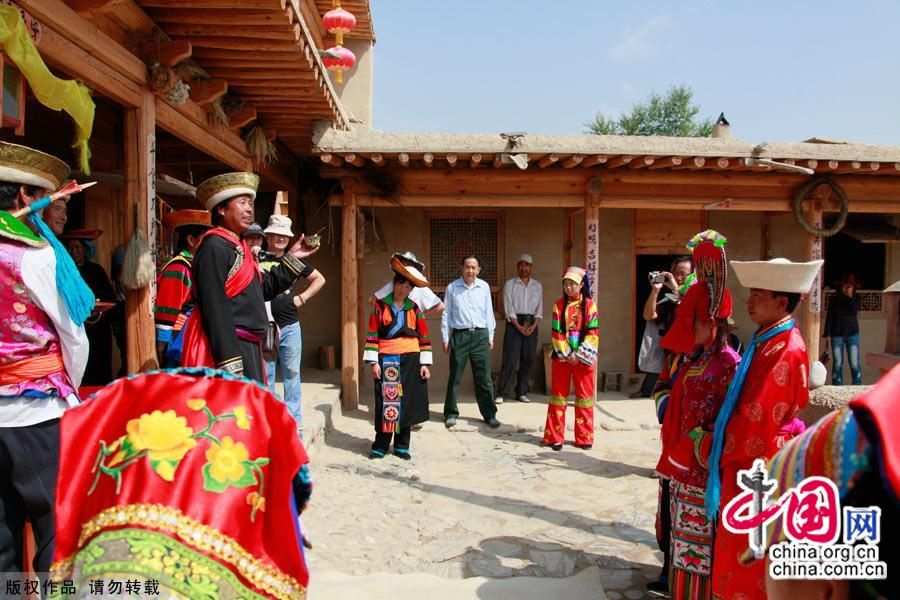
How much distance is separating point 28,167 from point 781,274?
300 centimetres

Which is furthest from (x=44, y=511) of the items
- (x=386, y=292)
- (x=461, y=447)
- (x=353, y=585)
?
(x=461, y=447)

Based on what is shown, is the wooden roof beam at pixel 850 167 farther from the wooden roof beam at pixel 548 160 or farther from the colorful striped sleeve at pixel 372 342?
the colorful striped sleeve at pixel 372 342

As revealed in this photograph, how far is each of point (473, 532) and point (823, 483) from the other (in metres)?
3.68

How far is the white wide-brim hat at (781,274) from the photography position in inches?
100

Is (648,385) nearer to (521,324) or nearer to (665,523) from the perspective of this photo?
(521,324)

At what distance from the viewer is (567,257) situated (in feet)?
31.0

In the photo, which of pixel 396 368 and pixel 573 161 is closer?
pixel 396 368

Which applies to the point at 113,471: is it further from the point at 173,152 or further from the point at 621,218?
the point at 621,218

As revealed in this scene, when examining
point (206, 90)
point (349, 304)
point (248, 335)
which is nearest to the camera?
point (248, 335)

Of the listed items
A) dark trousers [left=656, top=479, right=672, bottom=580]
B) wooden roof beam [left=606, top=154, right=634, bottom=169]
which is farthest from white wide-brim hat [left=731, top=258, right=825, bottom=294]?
wooden roof beam [left=606, top=154, right=634, bottom=169]

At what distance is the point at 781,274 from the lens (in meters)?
2.58

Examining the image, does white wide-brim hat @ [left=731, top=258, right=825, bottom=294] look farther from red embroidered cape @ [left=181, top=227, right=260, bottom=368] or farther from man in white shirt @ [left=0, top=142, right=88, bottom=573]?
man in white shirt @ [left=0, top=142, right=88, bottom=573]

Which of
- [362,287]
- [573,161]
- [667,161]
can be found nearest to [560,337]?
[573,161]

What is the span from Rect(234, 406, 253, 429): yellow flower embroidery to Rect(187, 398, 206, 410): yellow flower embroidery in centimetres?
8
